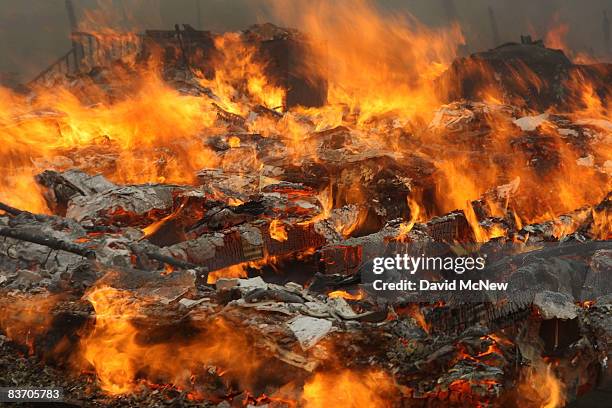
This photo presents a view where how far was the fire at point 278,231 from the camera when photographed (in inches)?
307

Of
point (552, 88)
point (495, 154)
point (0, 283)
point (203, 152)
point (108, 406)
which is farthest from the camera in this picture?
point (552, 88)

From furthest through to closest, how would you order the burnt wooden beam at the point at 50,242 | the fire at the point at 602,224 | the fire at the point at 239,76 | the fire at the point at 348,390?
1. the fire at the point at 239,76
2. the fire at the point at 602,224
3. the burnt wooden beam at the point at 50,242
4. the fire at the point at 348,390

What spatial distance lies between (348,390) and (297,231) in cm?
425

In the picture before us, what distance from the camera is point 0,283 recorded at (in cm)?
542

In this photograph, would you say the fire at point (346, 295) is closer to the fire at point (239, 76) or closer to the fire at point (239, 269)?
the fire at point (239, 269)

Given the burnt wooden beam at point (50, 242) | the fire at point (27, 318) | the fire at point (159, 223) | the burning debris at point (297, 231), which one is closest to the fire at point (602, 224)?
the burning debris at point (297, 231)

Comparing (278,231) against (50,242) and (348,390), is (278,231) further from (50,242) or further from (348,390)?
(348,390)

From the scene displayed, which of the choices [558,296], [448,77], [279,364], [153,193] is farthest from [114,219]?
[448,77]

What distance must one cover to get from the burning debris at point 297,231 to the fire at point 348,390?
0.05 ft

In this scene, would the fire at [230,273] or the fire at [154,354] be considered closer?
the fire at [154,354]

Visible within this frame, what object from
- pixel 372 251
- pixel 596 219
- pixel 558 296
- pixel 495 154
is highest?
pixel 495 154

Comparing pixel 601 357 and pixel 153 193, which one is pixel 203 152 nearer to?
pixel 153 193

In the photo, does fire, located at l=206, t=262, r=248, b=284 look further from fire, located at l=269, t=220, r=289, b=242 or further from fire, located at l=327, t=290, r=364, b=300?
fire, located at l=327, t=290, r=364, b=300

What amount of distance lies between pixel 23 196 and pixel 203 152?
4.41 meters
